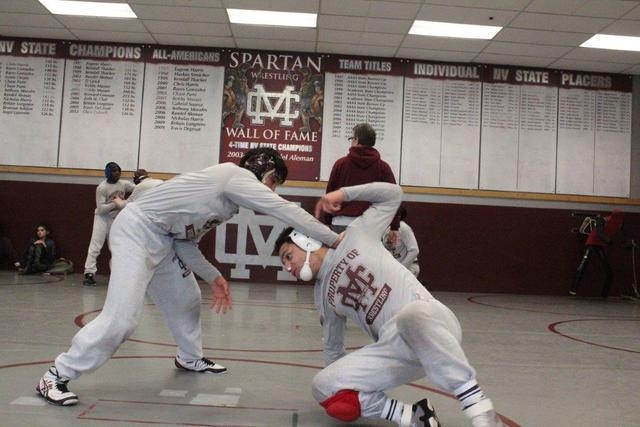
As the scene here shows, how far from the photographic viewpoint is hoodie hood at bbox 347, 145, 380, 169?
513cm

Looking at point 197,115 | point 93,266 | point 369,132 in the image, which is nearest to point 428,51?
point 197,115

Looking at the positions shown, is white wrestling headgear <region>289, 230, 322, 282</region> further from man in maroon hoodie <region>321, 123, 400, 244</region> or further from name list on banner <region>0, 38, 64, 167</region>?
name list on banner <region>0, 38, 64, 167</region>

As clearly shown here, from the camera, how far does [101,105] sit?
1017 cm

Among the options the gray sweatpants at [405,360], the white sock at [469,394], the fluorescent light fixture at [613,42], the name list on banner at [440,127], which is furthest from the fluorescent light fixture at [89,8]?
the white sock at [469,394]

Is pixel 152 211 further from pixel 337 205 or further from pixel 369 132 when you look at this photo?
pixel 369 132

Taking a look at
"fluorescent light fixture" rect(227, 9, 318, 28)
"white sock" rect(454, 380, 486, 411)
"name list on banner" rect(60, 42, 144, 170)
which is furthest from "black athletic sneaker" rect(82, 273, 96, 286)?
"white sock" rect(454, 380, 486, 411)

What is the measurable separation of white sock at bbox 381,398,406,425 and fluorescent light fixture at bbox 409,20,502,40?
286 inches

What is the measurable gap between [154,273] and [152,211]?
1.27ft

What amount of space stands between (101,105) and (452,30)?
18.5ft

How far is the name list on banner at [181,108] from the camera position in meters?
10.2

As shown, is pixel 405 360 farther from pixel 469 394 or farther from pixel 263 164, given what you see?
pixel 263 164

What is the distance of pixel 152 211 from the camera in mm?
3170

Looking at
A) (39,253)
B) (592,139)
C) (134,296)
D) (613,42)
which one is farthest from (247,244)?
(134,296)

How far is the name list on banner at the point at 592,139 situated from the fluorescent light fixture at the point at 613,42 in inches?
47.4
